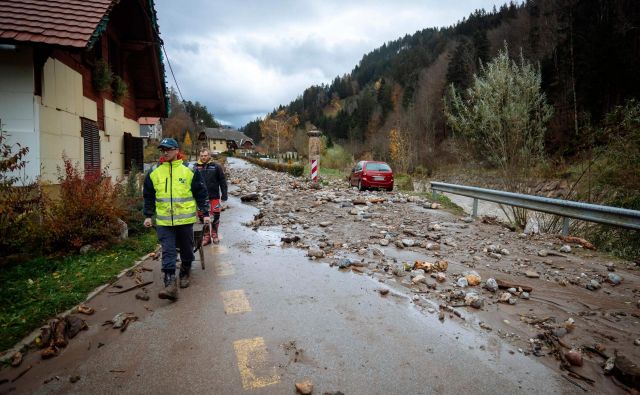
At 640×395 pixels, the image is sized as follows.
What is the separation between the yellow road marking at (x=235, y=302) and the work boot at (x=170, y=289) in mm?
584

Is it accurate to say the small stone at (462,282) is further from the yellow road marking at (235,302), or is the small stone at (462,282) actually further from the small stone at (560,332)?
the yellow road marking at (235,302)

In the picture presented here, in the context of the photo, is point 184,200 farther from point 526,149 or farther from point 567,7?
point 567,7

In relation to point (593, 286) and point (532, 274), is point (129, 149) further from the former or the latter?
point (593, 286)

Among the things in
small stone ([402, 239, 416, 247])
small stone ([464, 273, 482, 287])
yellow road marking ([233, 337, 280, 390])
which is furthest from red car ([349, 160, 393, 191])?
yellow road marking ([233, 337, 280, 390])

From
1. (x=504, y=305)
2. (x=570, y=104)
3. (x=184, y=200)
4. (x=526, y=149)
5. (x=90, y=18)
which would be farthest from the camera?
(x=570, y=104)

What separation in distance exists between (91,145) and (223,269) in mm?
6179

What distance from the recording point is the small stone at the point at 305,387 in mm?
2580

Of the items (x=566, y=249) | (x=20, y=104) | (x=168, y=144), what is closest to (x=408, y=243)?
(x=566, y=249)

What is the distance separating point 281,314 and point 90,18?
657 centimetres

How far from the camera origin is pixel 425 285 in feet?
15.8

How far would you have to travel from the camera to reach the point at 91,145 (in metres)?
8.98

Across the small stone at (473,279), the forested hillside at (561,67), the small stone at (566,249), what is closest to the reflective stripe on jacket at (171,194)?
the small stone at (473,279)

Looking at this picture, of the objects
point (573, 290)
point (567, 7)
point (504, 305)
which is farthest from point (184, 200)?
point (567, 7)

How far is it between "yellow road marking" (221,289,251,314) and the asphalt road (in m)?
0.01
